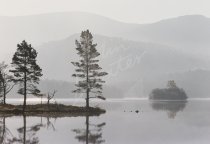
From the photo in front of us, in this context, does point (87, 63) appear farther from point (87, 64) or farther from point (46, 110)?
point (46, 110)

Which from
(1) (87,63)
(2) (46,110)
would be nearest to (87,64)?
(1) (87,63)

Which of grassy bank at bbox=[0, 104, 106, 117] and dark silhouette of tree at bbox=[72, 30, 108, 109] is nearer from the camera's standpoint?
grassy bank at bbox=[0, 104, 106, 117]

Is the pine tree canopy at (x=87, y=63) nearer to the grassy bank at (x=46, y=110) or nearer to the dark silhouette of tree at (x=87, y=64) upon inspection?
the dark silhouette of tree at (x=87, y=64)

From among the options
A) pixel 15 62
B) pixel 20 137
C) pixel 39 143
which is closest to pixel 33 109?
pixel 15 62

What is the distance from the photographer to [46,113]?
97.1 metres

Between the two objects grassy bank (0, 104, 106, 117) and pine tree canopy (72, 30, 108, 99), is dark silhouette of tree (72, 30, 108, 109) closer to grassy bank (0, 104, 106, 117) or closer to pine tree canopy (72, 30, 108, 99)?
pine tree canopy (72, 30, 108, 99)

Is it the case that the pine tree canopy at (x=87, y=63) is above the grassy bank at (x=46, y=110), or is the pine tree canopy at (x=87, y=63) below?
above

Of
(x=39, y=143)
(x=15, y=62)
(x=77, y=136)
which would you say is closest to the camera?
(x=39, y=143)

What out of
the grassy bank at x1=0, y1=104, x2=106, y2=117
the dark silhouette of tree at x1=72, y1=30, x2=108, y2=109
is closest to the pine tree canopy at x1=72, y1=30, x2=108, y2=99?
the dark silhouette of tree at x1=72, y1=30, x2=108, y2=109

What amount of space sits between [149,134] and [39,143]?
1354cm

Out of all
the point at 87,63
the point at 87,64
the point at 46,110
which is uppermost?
the point at 87,63

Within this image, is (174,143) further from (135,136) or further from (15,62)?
(15,62)

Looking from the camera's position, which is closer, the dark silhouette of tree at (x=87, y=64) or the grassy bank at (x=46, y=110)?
the grassy bank at (x=46, y=110)

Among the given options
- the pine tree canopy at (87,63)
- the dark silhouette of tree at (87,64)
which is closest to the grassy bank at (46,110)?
the dark silhouette of tree at (87,64)
